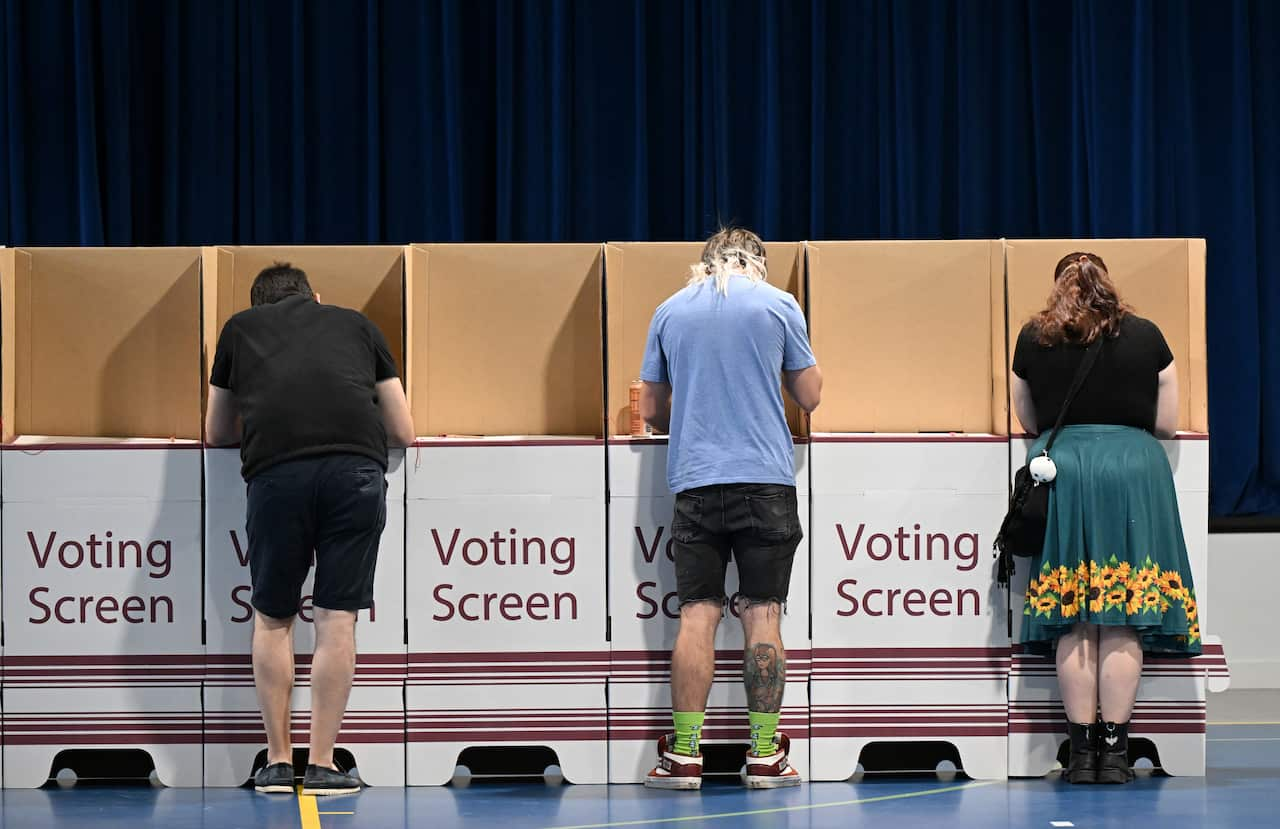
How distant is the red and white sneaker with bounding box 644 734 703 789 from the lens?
15.0 feet

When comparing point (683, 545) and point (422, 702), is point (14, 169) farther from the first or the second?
point (683, 545)

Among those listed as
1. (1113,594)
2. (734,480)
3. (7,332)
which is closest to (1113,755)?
(1113,594)

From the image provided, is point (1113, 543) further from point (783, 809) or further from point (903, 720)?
Answer: point (783, 809)

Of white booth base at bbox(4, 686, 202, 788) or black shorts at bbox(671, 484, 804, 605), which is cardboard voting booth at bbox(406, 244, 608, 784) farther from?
white booth base at bbox(4, 686, 202, 788)

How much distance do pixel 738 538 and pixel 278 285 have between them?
1.50 meters

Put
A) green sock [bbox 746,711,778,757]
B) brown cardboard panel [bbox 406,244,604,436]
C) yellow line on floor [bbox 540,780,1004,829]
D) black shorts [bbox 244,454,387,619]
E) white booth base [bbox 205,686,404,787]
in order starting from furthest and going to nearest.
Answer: brown cardboard panel [bbox 406,244,604,436] < white booth base [bbox 205,686,404,787] < green sock [bbox 746,711,778,757] < black shorts [bbox 244,454,387,619] < yellow line on floor [bbox 540,780,1004,829]

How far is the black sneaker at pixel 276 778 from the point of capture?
15.0ft

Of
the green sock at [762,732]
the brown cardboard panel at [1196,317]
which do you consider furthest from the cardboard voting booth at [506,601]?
the brown cardboard panel at [1196,317]

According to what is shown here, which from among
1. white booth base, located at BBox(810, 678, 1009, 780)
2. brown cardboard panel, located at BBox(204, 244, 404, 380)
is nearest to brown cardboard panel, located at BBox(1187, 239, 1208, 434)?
white booth base, located at BBox(810, 678, 1009, 780)

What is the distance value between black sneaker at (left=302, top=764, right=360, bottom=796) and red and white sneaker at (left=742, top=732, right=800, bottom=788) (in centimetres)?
114

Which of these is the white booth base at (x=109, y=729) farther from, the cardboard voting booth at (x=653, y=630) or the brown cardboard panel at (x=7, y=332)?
the cardboard voting booth at (x=653, y=630)

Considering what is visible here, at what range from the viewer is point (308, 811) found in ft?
14.3

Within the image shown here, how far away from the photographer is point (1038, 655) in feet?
15.8

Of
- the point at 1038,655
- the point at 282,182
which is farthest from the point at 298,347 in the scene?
the point at 282,182
